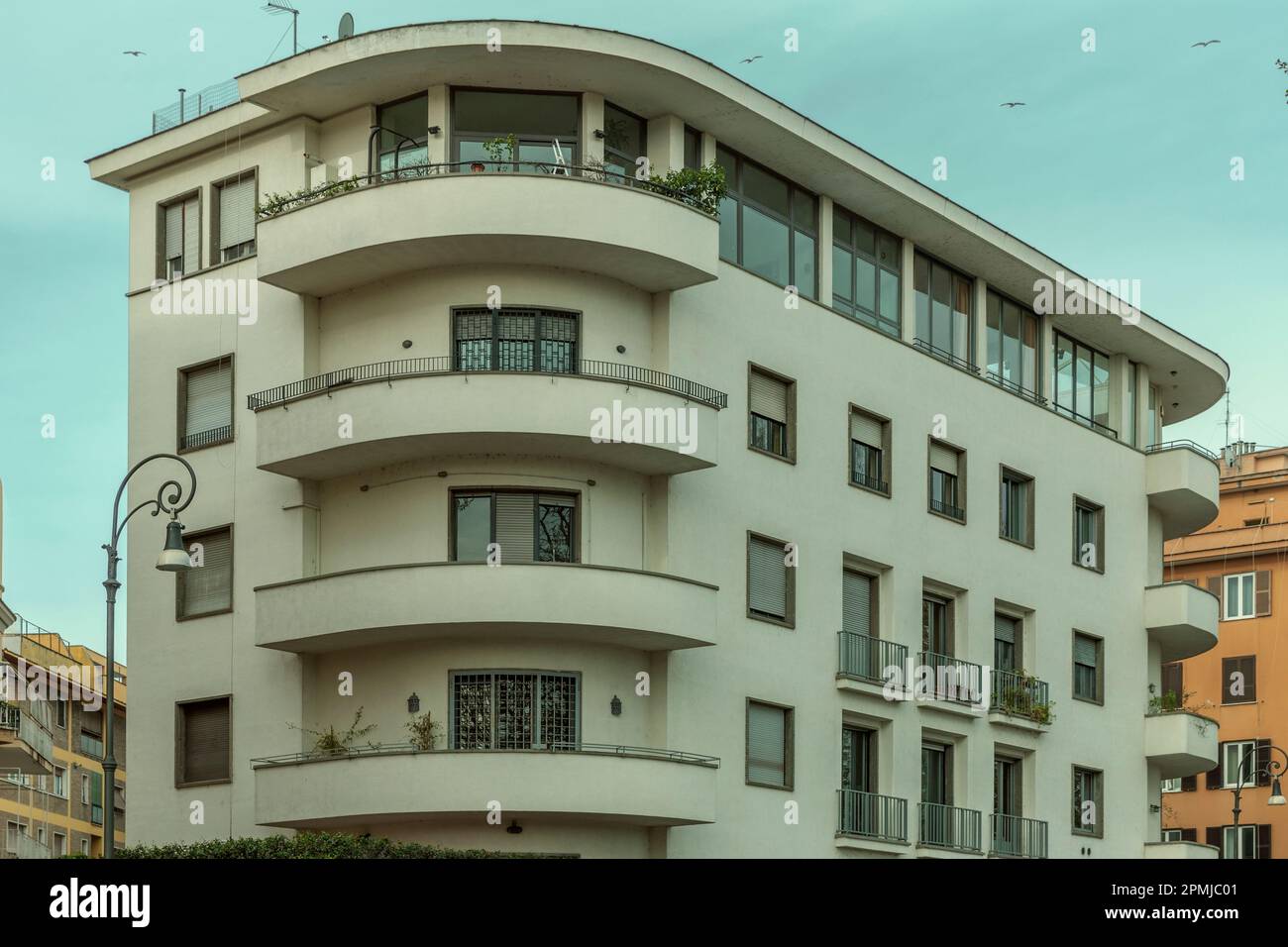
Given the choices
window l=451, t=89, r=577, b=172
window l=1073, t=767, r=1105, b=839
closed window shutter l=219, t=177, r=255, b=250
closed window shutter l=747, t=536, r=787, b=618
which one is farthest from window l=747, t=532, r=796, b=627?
window l=1073, t=767, r=1105, b=839

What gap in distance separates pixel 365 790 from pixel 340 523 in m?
5.01

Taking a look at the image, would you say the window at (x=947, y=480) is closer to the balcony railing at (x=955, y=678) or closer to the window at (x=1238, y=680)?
the balcony railing at (x=955, y=678)

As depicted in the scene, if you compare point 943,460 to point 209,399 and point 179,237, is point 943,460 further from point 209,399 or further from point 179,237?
point 179,237

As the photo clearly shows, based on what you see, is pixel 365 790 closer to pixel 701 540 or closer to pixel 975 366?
pixel 701 540

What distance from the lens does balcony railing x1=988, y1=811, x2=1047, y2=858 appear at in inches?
1604

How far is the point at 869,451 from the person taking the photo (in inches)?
1534

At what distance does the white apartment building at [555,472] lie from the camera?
31797mm

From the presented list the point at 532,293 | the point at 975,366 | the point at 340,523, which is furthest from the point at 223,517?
the point at 975,366

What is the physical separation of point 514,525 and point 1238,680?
42.4 meters

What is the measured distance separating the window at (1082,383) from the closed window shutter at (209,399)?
63.9 ft

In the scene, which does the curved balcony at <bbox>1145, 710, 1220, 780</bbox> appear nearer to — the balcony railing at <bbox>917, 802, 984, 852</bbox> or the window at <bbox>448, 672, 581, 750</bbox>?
the balcony railing at <bbox>917, 802, 984, 852</bbox>

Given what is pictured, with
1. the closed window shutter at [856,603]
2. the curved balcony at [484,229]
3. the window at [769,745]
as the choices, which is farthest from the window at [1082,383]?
the curved balcony at [484,229]

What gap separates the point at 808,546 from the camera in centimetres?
3669

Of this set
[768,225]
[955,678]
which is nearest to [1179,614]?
[955,678]
